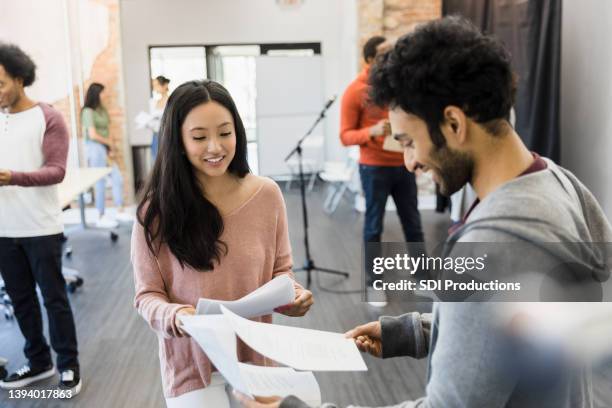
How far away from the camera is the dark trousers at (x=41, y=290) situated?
2.44 meters

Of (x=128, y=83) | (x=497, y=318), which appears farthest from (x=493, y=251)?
(x=128, y=83)

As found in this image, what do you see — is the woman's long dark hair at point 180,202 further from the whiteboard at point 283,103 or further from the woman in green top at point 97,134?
the whiteboard at point 283,103

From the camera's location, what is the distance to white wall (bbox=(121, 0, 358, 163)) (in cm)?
716

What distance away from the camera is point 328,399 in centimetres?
251

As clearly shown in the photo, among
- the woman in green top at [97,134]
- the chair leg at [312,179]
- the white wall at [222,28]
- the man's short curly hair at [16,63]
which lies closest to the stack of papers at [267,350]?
the man's short curly hair at [16,63]

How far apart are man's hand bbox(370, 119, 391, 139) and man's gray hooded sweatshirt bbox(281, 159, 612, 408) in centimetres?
235

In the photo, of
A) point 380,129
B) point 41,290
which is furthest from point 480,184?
point 380,129

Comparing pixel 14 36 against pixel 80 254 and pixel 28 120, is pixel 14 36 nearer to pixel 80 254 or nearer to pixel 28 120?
pixel 80 254

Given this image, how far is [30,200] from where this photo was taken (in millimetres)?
2418

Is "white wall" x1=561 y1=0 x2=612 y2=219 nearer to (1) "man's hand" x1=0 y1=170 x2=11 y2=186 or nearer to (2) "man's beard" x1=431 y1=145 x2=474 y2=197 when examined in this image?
(2) "man's beard" x1=431 y1=145 x2=474 y2=197

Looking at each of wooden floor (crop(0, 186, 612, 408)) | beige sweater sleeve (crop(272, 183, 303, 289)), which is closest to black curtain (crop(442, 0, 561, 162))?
wooden floor (crop(0, 186, 612, 408))

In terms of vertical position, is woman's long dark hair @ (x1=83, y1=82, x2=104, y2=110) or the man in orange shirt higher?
woman's long dark hair @ (x1=83, y1=82, x2=104, y2=110)

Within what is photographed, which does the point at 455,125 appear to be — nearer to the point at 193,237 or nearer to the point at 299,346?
the point at 299,346

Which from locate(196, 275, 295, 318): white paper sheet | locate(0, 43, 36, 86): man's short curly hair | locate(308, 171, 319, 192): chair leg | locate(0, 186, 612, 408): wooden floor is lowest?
locate(0, 186, 612, 408): wooden floor
